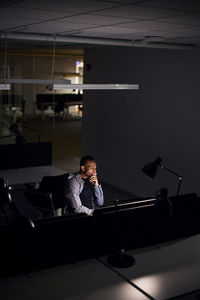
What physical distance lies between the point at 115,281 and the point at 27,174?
11.4 ft

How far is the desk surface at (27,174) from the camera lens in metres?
5.95

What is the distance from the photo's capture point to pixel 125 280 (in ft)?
10.2

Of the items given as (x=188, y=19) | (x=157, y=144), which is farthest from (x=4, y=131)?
(x=188, y=19)

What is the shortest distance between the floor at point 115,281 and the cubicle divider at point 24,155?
140 inches

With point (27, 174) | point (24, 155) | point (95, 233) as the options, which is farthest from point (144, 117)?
point (95, 233)

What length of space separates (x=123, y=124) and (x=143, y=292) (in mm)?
5394

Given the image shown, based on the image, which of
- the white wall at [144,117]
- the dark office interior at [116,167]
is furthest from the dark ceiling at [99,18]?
the white wall at [144,117]

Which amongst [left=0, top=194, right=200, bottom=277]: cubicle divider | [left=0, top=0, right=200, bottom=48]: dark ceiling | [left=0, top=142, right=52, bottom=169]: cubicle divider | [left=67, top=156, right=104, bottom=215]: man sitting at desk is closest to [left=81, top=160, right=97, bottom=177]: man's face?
[left=67, top=156, right=104, bottom=215]: man sitting at desk

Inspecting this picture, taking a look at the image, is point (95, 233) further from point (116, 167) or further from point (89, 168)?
point (116, 167)

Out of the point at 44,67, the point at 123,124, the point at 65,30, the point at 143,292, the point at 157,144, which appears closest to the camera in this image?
the point at 143,292

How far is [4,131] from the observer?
444 inches


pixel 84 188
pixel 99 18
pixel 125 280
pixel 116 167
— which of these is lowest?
pixel 116 167

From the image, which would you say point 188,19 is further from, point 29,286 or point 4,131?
point 4,131

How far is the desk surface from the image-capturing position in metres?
5.95
